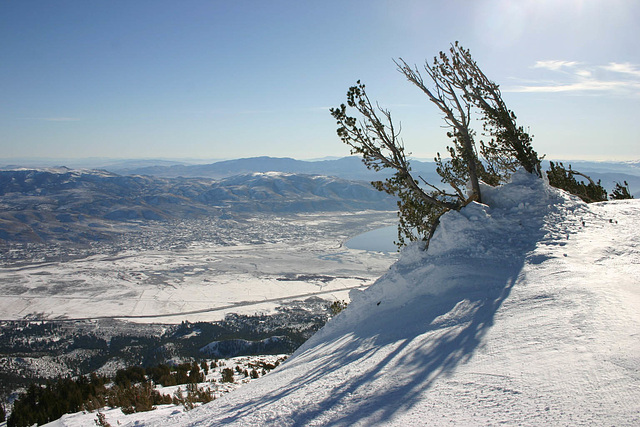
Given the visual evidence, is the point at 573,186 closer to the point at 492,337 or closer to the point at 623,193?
the point at 623,193

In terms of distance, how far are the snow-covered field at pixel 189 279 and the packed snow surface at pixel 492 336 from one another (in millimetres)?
59705

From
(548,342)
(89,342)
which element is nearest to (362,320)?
(548,342)

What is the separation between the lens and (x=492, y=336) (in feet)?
14.2

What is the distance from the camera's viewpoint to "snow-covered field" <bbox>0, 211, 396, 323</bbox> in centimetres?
6856

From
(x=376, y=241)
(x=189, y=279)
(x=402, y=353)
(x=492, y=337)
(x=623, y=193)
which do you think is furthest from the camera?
(x=376, y=241)

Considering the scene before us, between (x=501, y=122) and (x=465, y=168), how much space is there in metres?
2.51

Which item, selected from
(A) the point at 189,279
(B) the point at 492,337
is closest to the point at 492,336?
(B) the point at 492,337

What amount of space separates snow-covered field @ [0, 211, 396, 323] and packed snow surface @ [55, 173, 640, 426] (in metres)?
59.7

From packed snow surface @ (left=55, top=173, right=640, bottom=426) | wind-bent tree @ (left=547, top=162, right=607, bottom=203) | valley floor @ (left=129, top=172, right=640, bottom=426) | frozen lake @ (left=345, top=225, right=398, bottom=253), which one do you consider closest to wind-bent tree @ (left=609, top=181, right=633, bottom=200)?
wind-bent tree @ (left=547, top=162, right=607, bottom=203)

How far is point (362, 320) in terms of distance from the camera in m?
8.69

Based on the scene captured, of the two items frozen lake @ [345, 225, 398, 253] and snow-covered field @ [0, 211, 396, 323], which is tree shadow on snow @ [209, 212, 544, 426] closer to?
snow-covered field @ [0, 211, 396, 323]

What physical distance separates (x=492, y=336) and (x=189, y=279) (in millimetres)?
92358

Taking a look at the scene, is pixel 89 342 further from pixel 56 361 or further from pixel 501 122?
pixel 501 122

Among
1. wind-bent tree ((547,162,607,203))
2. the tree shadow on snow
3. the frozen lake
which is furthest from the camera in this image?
the frozen lake
